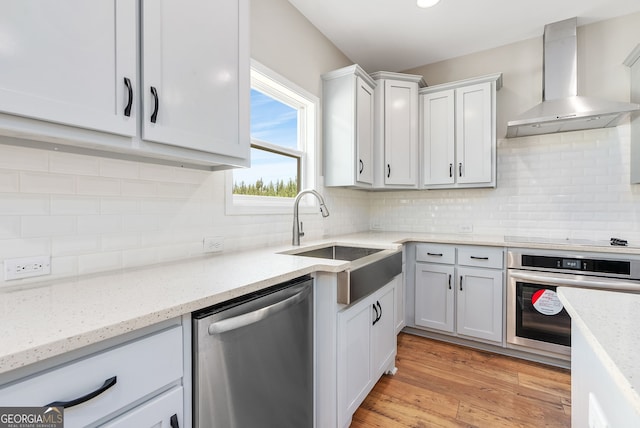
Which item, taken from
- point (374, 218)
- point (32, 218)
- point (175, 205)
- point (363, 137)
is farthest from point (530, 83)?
point (32, 218)

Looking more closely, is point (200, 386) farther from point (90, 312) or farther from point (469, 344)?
point (469, 344)

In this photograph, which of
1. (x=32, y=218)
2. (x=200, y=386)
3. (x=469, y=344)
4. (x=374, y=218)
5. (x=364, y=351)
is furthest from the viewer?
(x=374, y=218)

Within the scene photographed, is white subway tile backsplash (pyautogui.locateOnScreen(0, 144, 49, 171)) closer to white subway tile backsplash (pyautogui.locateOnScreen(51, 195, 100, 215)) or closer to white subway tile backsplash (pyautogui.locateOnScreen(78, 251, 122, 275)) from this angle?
white subway tile backsplash (pyautogui.locateOnScreen(51, 195, 100, 215))

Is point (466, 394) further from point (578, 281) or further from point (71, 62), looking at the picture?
point (71, 62)

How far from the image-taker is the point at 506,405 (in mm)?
1838

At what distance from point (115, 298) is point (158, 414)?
0.35 m

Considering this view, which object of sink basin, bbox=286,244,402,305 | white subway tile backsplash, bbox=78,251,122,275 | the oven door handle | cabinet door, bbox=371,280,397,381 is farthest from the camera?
the oven door handle

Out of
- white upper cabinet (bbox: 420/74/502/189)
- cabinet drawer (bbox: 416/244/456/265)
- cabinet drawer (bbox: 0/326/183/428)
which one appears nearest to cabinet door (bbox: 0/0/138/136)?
cabinet drawer (bbox: 0/326/183/428)

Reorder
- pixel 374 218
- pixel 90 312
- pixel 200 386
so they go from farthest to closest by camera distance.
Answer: pixel 374 218
pixel 200 386
pixel 90 312

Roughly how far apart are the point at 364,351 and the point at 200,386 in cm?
106

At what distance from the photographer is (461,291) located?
2.59 meters

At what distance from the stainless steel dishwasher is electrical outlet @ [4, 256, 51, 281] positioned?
65 centimetres

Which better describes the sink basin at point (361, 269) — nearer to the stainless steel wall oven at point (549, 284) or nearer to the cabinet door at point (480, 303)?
the cabinet door at point (480, 303)

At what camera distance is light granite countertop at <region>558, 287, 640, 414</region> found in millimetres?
484
